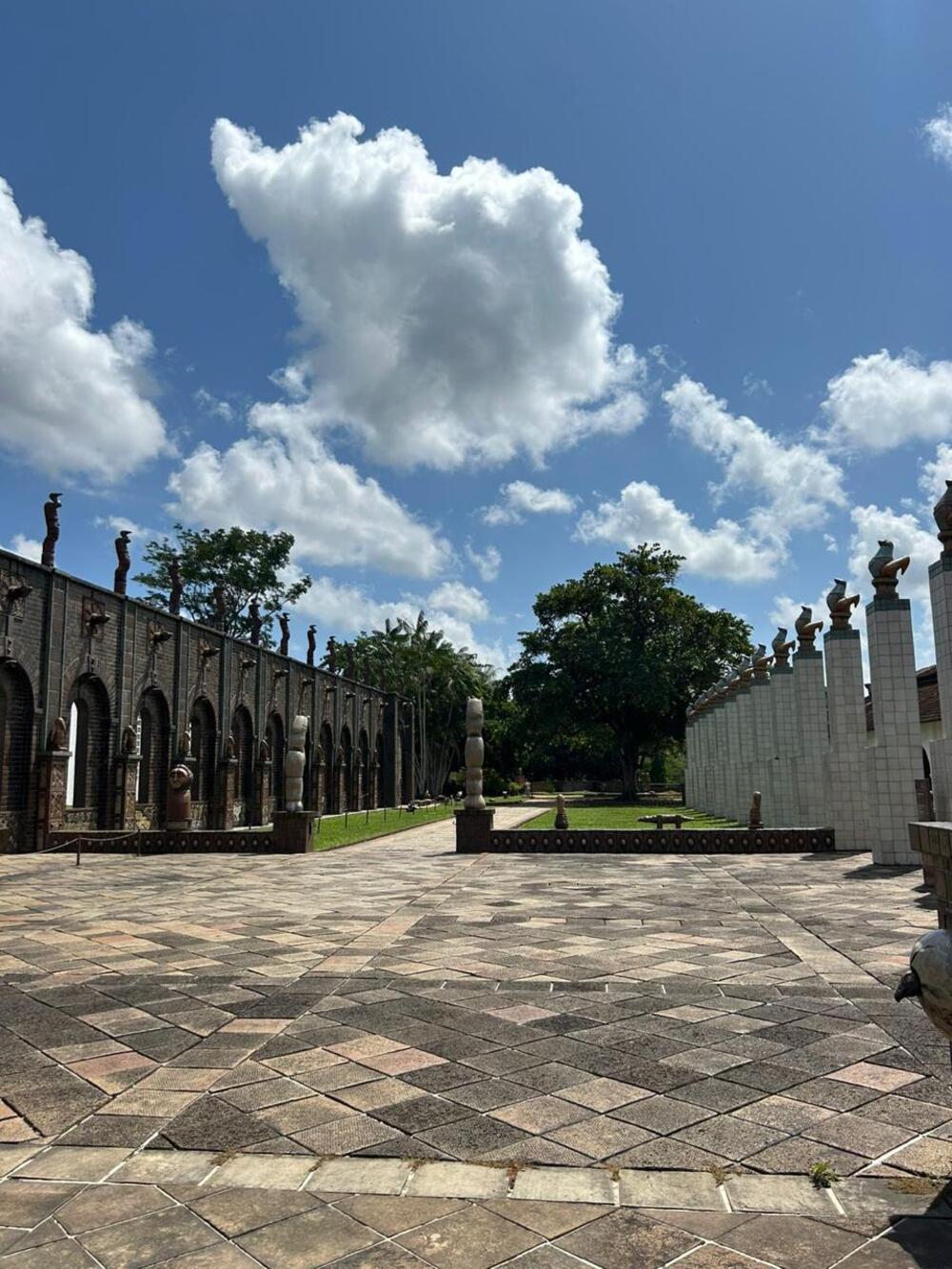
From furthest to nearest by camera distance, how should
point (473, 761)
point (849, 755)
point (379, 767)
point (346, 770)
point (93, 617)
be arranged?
point (379, 767)
point (346, 770)
point (93, 617)
point (473, 761)
point (849, 755)

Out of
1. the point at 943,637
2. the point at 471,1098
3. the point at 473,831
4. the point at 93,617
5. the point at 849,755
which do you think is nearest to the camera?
the point at 471,1098

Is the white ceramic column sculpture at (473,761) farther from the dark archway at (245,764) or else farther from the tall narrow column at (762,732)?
the dark archway at (245,764)

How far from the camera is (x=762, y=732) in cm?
2369

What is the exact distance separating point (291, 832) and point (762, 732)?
499 inches

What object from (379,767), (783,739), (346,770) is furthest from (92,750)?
(379,767)

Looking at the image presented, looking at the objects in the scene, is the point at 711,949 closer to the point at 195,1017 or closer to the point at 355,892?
the point at 195,1017

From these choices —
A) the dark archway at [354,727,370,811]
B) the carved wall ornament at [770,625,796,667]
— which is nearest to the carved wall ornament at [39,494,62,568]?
the carved wall ornament at [770,625,796,667]

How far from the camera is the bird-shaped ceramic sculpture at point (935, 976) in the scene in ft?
8.68

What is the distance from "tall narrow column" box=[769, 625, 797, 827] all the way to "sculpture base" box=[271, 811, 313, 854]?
35.4ft

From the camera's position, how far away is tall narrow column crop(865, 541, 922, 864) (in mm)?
13828

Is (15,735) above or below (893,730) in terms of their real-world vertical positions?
above

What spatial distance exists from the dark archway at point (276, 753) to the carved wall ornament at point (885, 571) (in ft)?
76.3

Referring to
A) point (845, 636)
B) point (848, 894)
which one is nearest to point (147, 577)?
point (845, 636)

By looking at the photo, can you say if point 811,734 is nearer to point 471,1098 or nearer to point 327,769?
point 471,1098
